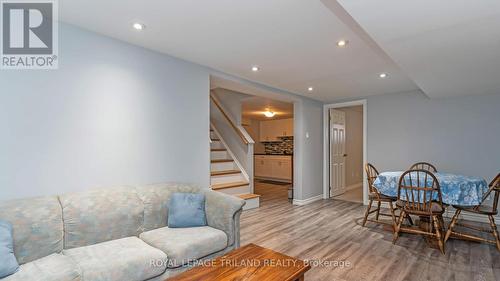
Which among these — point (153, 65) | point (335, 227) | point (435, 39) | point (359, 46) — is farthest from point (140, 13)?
point (335, 227)

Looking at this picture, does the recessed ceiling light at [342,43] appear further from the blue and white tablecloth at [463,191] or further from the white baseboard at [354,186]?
the white baseboard at [354,186]

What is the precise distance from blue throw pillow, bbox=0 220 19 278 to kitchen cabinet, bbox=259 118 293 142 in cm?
835

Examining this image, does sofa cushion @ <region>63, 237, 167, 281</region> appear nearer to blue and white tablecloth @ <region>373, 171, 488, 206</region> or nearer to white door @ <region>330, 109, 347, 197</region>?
blue and white tablecloth @ <region>373, 171, 488, 206</region>

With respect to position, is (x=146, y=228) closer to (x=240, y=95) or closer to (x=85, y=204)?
(x=85, y=204)

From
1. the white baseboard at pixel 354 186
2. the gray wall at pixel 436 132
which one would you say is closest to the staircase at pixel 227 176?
the gray wall at pixel 436 132

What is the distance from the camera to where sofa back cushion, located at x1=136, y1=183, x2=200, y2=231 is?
2.42 metres

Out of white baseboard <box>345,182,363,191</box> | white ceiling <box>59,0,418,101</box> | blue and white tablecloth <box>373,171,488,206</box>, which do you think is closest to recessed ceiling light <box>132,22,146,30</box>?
white ceiling <box>59,0,418,101</box>

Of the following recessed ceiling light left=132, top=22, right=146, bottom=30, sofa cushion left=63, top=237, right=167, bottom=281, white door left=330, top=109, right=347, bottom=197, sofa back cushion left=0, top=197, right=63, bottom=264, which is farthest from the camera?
white door left=330, top=109, right=347, bottom=197

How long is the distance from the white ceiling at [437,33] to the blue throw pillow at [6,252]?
263 cm

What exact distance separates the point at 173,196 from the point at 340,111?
5.08m

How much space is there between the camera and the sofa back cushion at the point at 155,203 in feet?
7.95

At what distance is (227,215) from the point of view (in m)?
2.37

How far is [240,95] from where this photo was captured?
230 inches

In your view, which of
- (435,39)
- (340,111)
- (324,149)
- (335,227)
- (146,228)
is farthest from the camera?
(340,111)
